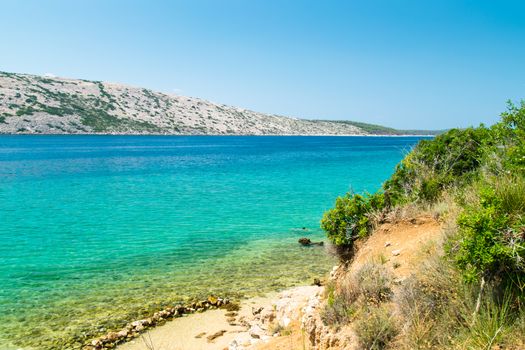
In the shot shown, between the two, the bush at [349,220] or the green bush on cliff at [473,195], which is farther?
the bush at [349,220]

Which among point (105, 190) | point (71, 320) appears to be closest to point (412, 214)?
point (71, 320)

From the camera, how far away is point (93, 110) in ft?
493

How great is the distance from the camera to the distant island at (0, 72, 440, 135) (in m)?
127

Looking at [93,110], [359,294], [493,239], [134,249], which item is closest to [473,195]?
[493,239]

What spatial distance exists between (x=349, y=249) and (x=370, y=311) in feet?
15.0

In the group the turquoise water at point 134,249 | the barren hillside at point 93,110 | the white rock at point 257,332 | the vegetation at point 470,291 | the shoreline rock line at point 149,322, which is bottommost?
the turquoise water at point 134,249

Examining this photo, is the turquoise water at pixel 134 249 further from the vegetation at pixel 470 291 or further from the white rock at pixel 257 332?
the vegetation at pixel 470 291

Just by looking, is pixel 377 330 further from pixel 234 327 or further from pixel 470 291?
pixel 234 327

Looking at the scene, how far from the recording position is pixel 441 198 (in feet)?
33.7

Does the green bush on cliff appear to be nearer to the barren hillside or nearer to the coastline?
the coastline

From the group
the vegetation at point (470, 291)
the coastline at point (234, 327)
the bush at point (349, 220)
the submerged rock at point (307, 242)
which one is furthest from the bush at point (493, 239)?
the submerged rock at point (307, 242)

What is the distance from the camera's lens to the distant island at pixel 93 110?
127125 mm

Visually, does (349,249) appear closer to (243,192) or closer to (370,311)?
(370,311)

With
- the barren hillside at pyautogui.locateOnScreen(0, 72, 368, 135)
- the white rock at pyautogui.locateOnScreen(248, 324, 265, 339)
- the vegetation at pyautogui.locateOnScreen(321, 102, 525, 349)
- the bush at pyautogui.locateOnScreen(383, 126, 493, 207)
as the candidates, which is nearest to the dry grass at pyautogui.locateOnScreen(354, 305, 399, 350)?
the vegetation at pyautogui.locateOnScreen(321, 102, 525, 349)
